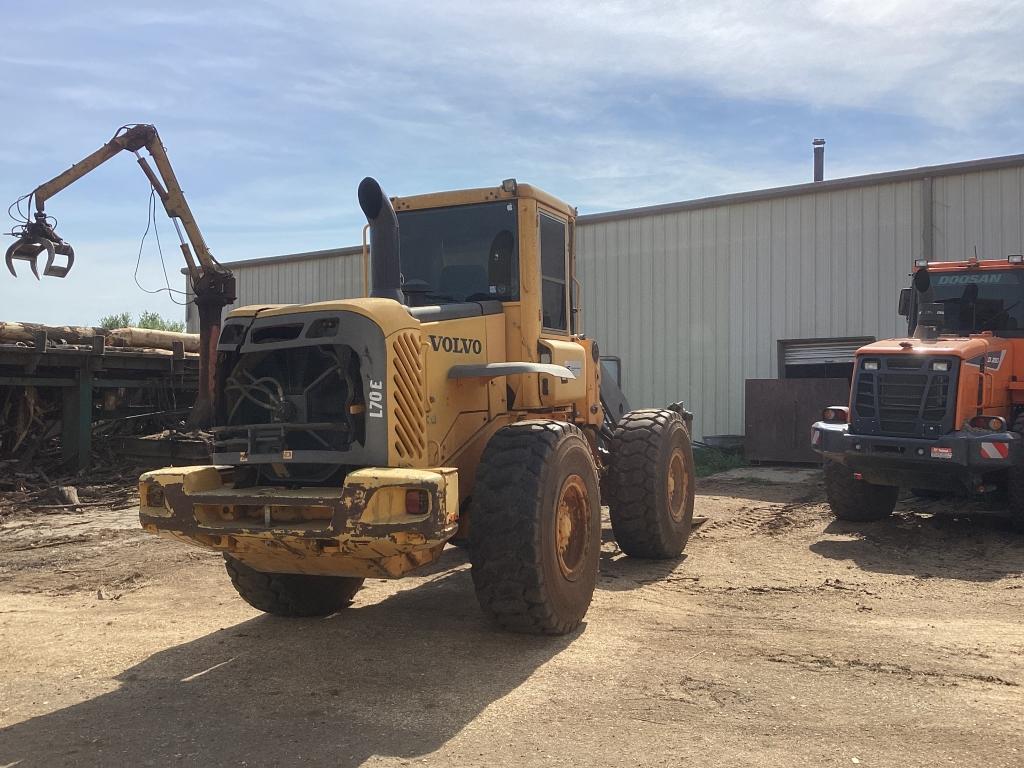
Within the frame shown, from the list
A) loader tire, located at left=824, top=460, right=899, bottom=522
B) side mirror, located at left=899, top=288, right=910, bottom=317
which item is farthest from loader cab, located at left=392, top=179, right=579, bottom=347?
side mirror, located at left=899, top=288, right=910, bottom=317

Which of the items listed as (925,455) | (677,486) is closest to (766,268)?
(925,455)

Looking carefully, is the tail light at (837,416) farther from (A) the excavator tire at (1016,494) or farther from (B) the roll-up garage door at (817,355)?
(B) the roll-up garage door at (817,355)

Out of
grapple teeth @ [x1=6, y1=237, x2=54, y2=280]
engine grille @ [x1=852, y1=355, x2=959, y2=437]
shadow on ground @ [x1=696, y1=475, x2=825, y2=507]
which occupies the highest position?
grapple teeth @ [x1=6, y1=237, x2=54, y2=280]

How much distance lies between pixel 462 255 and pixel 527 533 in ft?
8.14

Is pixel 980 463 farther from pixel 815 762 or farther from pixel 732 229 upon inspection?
pixel 732 229

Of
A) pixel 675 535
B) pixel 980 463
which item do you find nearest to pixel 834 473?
pixel 980 463

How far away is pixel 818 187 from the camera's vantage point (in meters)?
16.4

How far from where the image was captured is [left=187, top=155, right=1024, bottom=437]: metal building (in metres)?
15.2

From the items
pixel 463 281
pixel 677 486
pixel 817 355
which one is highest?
pixel 463 281

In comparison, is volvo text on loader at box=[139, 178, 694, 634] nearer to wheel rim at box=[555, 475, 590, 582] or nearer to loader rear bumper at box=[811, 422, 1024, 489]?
wheel rim at box=[555, 475, 590, 582]

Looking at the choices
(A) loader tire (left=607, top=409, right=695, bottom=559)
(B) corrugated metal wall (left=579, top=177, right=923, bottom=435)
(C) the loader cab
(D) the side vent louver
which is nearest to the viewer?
(D) the side vent louver

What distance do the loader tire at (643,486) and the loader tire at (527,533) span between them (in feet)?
6.35

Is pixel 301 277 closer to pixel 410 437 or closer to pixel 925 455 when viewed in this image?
pixel 925 455

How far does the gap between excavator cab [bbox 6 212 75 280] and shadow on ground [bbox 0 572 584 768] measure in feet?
25.3
